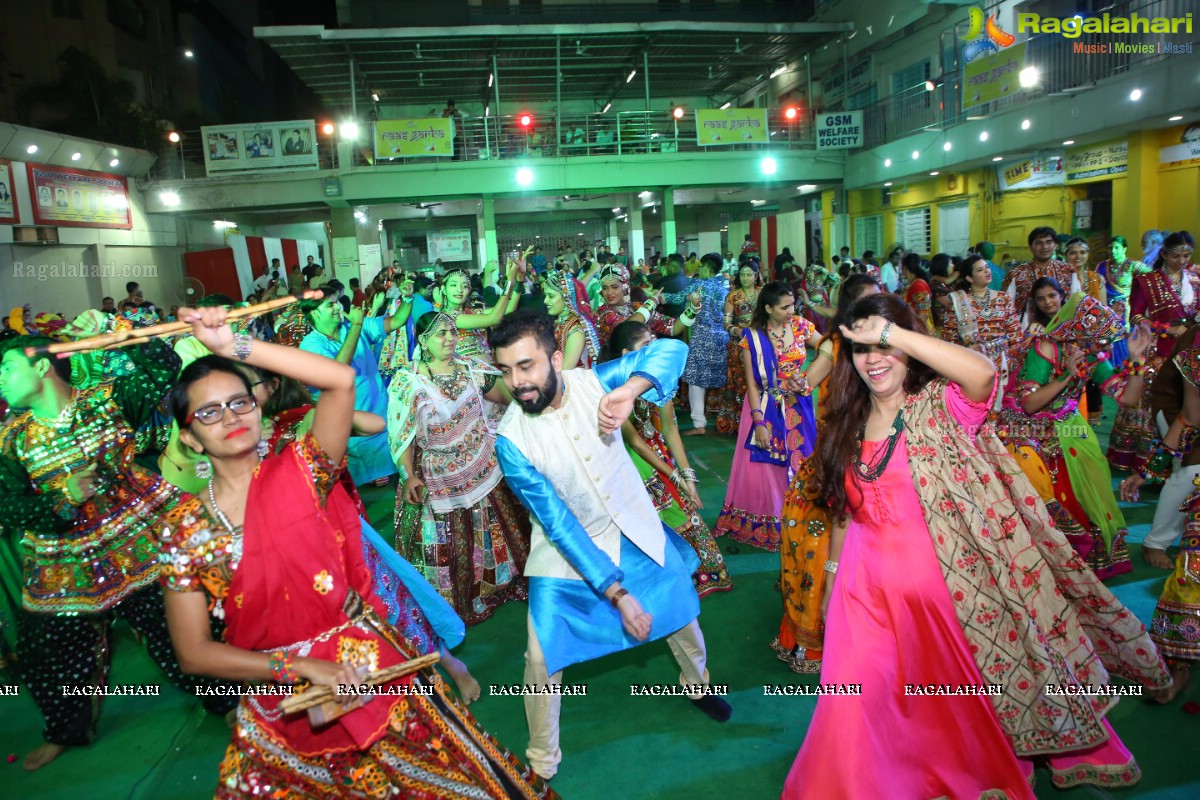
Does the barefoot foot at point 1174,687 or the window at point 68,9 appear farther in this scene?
the window at point 68,9

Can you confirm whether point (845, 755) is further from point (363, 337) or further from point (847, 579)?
point (363, 337)

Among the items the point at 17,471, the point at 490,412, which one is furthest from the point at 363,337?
the point at 17,471

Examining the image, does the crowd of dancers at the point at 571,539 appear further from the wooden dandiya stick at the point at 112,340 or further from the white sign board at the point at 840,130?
the white sign board at the point at 840,130

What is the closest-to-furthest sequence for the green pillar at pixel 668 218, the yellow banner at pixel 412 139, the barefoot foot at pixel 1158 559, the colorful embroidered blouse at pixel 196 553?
the colorful embroidered blouse at pixel 196 553 → the barefoot foot at pixel 1158 559 → the yellow banner at pixel 412 139 → the green pillar at pixel 668 218

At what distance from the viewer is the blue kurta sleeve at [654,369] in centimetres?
267

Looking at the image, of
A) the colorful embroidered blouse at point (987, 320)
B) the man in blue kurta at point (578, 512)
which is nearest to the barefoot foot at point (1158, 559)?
the colorful embroidered blouse at point (987, 320)

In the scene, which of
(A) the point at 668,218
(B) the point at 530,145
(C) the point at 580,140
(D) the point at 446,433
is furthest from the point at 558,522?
(C) the point at 580,140

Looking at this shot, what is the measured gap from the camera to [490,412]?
4.66m


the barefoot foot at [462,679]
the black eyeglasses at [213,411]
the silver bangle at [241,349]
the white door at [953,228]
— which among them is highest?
the white door at [953,228]

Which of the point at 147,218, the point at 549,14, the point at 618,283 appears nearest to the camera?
the point at 618,283

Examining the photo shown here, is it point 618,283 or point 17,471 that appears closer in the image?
point 17,471

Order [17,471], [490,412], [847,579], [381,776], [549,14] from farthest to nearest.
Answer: [549,14], [490,412], [17,471], [847,579], [381,776]

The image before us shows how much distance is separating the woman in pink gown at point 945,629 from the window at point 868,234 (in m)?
19.7

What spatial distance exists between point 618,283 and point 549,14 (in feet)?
62.1
